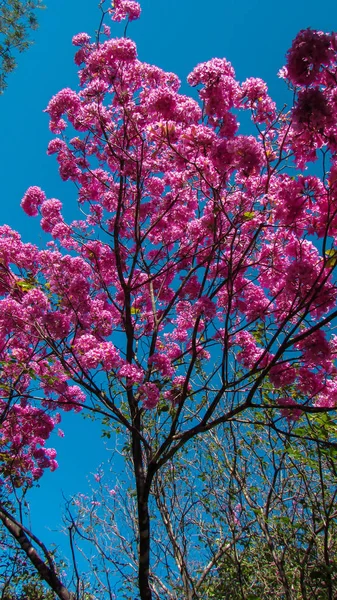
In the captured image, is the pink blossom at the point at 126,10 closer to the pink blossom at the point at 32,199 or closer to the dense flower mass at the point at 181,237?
the dense flower mass at the point at 181,237

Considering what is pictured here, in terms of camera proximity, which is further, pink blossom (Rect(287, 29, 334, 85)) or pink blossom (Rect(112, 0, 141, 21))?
pink blossom (Rect(112, 0, 141, 21))

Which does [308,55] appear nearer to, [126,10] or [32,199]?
[126,10]

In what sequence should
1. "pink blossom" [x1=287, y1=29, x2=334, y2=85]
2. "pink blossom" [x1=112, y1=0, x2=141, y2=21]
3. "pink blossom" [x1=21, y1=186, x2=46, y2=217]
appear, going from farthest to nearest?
"pink blossom" [x1=21, y1=186, x2=46, y2=217] → "pink blossom" [x1=112, y1=0, x2=141, y2=21] → "pink blossom" [x1=287, y1=29, x2=334, y2=85]

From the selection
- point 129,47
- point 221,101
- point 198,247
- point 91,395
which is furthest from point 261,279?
point 129,47

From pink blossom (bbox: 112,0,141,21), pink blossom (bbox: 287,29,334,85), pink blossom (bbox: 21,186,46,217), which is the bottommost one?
pink blossom (bbox: 287,29,334,85)

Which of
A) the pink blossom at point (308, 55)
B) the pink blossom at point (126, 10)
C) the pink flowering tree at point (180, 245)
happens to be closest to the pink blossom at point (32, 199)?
the pink flowering tree at point (180, 245)

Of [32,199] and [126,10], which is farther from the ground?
[126,10]

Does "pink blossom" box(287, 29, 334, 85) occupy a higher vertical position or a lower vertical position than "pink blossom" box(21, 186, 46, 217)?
lower

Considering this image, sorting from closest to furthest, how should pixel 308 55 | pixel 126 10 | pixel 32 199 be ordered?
1. pixel 308 55
2. pixel 126 10
3. pixel 32 199

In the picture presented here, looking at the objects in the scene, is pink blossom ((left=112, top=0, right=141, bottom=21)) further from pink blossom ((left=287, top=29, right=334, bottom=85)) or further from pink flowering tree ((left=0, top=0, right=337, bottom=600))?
pink blossom ((left=287, top=29, right=334, bottom=85))

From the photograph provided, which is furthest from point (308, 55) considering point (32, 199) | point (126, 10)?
point (32, 199)

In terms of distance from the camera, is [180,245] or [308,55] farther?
[180,245]

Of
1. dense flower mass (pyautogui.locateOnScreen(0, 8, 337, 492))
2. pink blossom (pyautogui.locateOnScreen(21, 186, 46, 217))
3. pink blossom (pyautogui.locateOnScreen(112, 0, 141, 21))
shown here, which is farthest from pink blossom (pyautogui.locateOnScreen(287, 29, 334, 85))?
pink blossom (pyautogui.locateOnScreen(21, 186, 46, 217))

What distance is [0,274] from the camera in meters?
5.43
